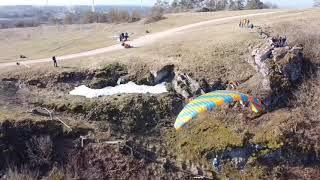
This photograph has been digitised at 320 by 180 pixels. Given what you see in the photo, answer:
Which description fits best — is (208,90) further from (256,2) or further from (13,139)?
(256,2)

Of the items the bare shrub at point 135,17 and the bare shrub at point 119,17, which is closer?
the bare shrub at point 135,17

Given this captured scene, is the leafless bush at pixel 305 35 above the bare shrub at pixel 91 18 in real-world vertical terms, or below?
above

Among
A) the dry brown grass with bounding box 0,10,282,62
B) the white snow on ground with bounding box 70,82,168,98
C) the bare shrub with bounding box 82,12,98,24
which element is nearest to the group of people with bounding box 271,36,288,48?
the white snow on ground with bounding box 70,82,168,98

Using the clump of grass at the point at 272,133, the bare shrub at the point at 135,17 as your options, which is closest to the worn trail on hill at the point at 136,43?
the bare shrub at the point at 135,17

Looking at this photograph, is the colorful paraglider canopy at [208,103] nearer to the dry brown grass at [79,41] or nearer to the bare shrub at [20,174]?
the bare shrub at [20,174]

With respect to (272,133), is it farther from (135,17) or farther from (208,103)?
(135,17)

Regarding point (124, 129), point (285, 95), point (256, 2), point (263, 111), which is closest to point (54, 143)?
point (124, 129)

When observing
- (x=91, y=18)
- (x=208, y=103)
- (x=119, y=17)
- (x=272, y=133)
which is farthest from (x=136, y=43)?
(x=91, y=18)
